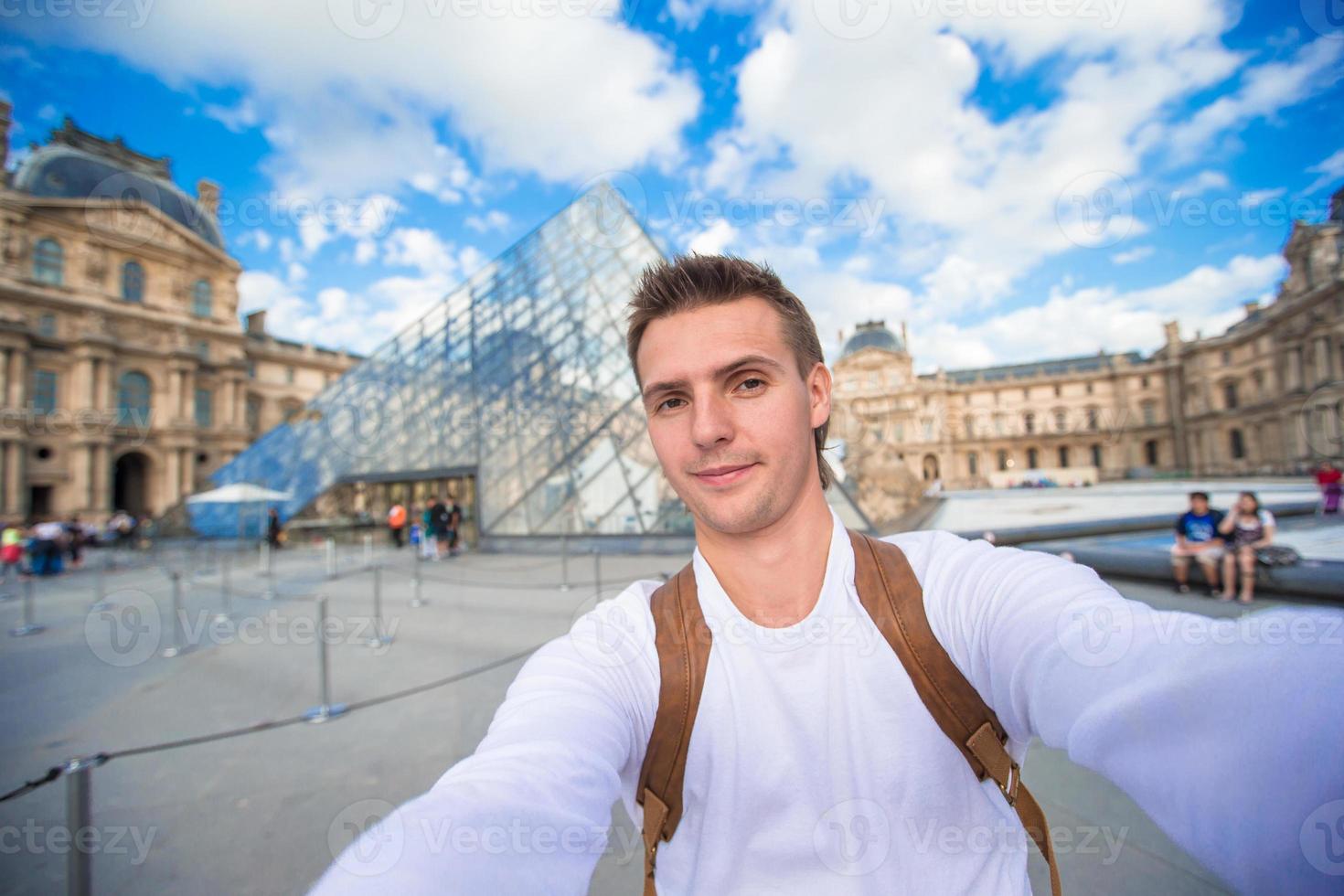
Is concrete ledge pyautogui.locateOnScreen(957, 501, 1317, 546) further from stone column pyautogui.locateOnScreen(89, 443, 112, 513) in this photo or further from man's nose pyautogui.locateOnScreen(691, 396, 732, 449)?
stone column pyautogui.locateOnScreen(89, 443, 112, 513)

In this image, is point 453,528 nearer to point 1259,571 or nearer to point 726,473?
point 726,473

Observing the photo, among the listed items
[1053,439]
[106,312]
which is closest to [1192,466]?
[1053,439]

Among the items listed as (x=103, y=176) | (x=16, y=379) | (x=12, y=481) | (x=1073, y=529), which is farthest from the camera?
(x=103, y=176)

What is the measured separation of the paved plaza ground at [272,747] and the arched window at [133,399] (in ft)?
93.6

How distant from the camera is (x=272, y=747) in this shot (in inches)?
109

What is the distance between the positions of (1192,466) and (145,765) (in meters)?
60.6

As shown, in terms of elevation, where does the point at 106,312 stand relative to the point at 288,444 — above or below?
above

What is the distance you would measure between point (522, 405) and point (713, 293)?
11.6m

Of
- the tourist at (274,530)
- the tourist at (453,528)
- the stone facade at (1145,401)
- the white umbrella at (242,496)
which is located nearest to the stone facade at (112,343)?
the white umbrella at (242,496)

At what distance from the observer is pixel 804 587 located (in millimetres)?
1106

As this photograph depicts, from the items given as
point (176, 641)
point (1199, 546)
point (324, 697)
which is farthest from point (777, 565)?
point (1199, 546)

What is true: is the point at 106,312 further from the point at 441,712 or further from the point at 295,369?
the point at 441,712

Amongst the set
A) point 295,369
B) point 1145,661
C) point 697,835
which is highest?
point 295,369

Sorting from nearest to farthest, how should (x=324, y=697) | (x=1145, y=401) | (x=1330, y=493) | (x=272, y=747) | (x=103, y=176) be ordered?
(x=272, y=747) < (x=324, y=697) < (x=1330, y=493) < (x=103, y=176) < (x=1145, y=401)
